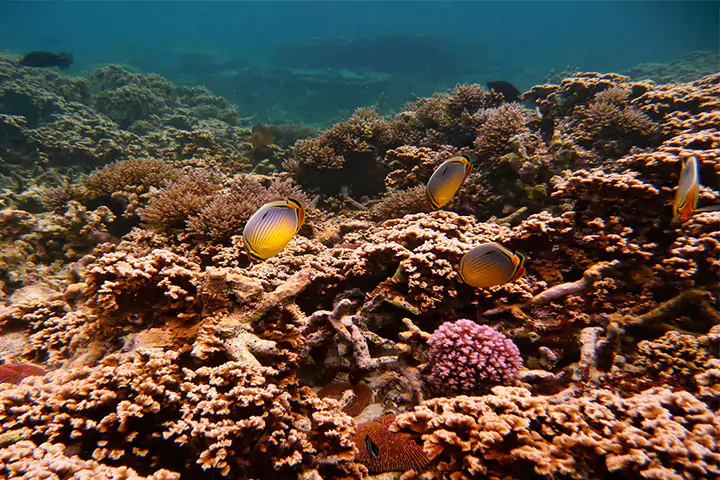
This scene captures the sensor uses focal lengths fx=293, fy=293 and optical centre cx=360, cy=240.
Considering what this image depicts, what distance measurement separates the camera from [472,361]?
2.40 metres

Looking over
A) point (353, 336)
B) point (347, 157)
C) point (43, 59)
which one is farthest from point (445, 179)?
point (43, 59)

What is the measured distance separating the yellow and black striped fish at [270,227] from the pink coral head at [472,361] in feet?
5.40

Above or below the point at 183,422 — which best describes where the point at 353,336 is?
above

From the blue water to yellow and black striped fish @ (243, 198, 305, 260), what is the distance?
29109 mm

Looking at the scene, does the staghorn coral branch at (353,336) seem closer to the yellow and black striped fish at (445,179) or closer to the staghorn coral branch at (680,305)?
the yellow and black striped fish at (445,179)

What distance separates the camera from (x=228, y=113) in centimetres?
1888

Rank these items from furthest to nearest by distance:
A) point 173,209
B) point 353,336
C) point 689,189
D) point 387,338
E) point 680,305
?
1. point 173,209
2. point 387,338
3. point 353,336
4. point 680,305
5. point 689,189

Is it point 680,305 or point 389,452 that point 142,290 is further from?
point 680,305

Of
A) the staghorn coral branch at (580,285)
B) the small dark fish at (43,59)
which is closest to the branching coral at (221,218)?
the staghorn coral branch at (580,285)

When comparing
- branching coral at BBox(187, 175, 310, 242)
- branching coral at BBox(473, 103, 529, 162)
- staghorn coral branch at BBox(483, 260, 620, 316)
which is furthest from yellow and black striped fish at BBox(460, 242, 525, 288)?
branching coral at BBox(473, 103, 529, 162)

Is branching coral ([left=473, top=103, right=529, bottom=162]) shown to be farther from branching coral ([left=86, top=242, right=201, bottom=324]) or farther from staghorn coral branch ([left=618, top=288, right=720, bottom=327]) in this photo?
branching coral ([left=86, top=242, right=201, bottom=324])

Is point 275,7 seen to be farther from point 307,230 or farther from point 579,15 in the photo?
point 307,230

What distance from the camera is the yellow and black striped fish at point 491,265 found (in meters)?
2.09

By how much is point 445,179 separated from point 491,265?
31.9 inches
